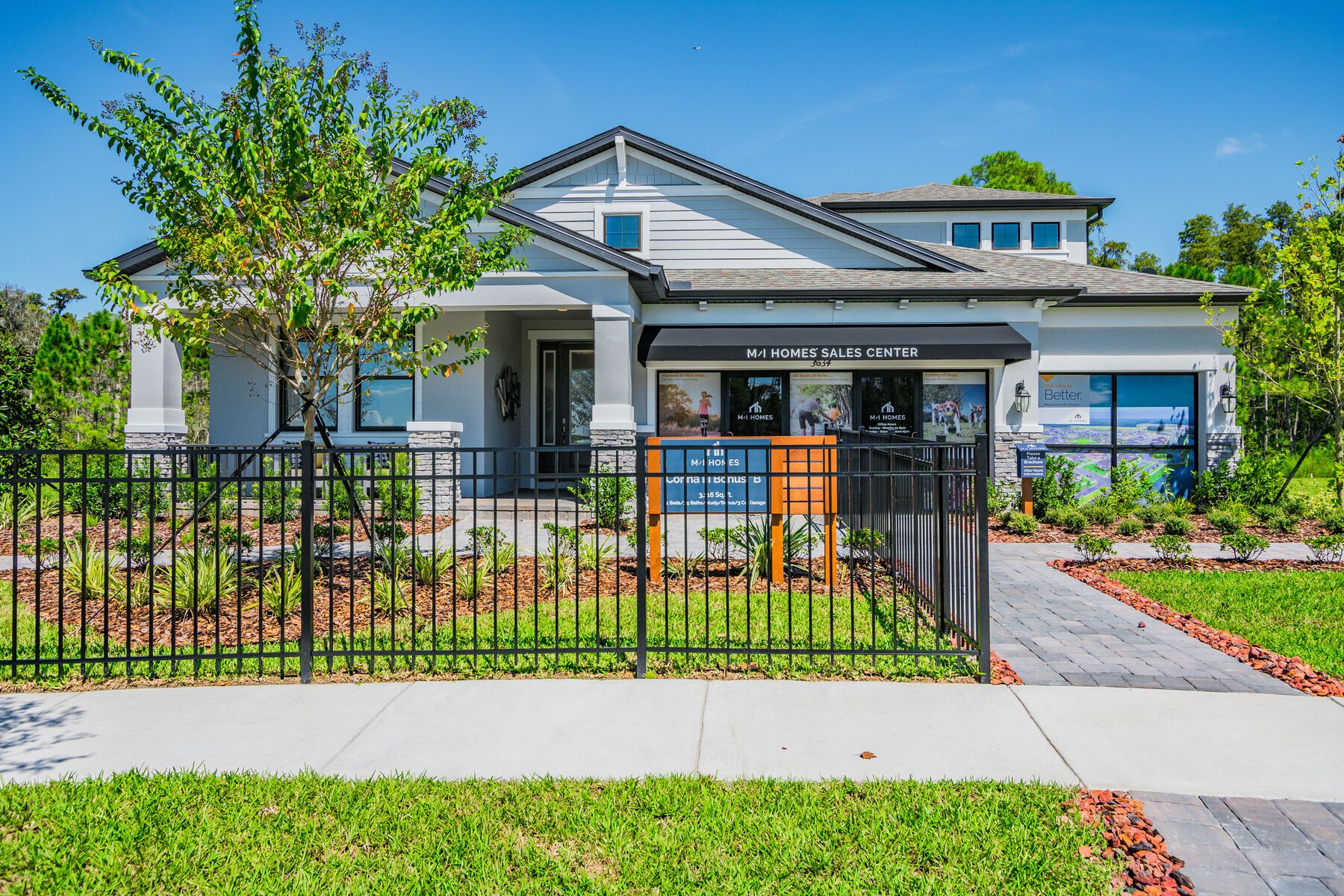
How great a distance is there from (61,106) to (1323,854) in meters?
9.82

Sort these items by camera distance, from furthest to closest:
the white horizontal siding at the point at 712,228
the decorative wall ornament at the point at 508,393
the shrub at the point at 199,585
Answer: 1. the white horizontal siding at the point at 712,228
2. the decorative wall ornament at the point at 508,393
3. the shrub at the point at 199,585

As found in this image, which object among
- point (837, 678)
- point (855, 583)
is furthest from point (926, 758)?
point (855, 583)

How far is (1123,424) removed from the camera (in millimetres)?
15812

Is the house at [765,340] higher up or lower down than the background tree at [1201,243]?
lower down

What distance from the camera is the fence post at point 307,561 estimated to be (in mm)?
5648

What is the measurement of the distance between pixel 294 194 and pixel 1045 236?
60.0 ft

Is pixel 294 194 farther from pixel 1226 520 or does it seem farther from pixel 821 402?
pixel 1226 520

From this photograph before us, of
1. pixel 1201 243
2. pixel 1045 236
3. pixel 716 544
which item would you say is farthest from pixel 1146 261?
pixel 716 544

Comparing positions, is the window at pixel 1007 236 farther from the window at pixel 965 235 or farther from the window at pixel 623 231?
the window at pixel 623 231

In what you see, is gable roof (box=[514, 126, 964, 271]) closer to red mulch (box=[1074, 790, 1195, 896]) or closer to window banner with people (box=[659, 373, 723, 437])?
Result: window banner with people (box=[659, 373, 723, 437])

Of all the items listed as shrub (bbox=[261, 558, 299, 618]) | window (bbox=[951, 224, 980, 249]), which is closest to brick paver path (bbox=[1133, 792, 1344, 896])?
shrub (bbox=[261, 558, 299, 618])

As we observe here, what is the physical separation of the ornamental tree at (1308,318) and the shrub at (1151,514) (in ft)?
8.74

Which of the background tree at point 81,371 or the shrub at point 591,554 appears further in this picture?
the background tree at point 81,371

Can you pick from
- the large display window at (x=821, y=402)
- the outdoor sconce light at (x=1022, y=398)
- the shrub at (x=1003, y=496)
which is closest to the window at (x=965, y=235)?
the large display window at (x=821, y=402)
